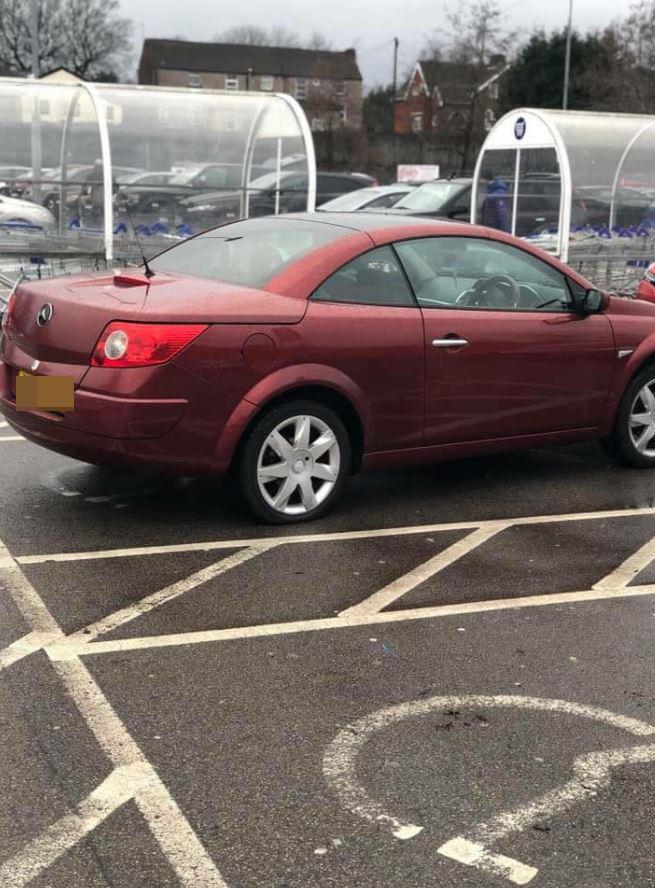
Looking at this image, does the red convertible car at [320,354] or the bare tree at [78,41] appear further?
the bare tree at [78,41]

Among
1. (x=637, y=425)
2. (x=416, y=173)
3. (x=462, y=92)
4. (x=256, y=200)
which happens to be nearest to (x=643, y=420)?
(x=637, y=425)

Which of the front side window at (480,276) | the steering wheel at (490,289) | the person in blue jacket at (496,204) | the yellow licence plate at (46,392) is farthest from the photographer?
the person in blue jacket at (496,204)

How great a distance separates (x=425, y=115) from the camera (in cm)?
5516

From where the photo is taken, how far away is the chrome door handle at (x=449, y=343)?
6102mm

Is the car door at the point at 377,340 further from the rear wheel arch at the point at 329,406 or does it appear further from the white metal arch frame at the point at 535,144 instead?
the white metal arch frame at the point at 535,144

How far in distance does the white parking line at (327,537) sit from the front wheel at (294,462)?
21cm

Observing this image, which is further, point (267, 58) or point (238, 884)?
point (267, 58)

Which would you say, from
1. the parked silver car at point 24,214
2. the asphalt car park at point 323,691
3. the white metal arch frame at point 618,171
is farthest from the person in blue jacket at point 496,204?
the asphalt car park at point 323,691

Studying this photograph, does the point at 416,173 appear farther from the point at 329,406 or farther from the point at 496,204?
the point at 329,406

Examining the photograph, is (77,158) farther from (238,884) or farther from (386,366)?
(238,884)

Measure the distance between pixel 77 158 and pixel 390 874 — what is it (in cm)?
1204

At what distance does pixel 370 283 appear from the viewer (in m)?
6.05

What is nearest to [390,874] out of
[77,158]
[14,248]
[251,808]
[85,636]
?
[251,808]

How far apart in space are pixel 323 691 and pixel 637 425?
3988 millimetres
